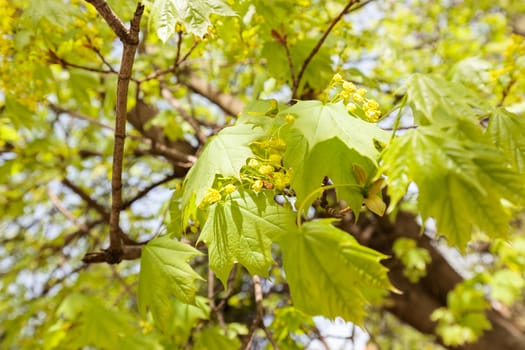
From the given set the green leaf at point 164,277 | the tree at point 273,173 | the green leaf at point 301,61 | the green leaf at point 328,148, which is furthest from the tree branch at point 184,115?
the green leaf at point 328,148

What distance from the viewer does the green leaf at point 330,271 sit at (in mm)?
1097

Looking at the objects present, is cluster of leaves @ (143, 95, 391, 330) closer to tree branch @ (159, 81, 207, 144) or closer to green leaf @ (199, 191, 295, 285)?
green leaf @ (199, 191, 295, 285)

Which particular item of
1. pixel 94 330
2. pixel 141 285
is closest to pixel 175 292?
pixel 141 285

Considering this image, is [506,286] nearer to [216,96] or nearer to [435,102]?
[216,96]

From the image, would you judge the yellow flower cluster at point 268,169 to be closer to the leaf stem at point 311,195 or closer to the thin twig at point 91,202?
the leaf stem at point 311,195

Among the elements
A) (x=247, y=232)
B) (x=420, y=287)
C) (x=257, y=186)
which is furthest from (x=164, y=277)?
(x=420, y=287)

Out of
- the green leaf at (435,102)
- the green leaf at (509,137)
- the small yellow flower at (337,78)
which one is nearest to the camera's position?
the green leaf at (435,102)

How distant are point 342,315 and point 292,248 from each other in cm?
22

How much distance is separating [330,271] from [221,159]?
1.55ft

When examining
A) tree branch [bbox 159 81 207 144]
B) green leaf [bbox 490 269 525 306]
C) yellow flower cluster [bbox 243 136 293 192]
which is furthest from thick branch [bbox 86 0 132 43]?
green leaf [bbox 490 269 525 306]

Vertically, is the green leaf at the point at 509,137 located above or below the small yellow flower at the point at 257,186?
above

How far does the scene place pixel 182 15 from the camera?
1546 mm

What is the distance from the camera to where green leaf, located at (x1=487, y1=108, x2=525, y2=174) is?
127 cm

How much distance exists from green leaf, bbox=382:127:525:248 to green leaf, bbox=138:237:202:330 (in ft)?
2.63
